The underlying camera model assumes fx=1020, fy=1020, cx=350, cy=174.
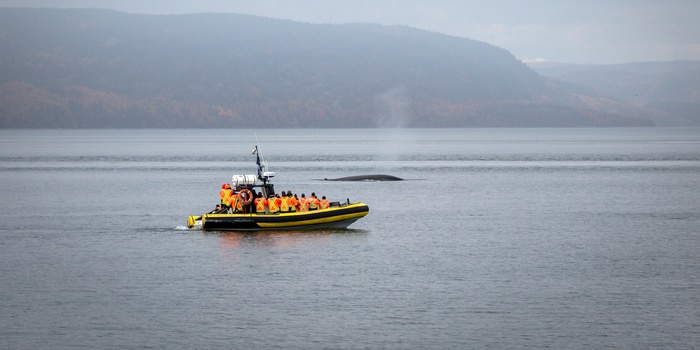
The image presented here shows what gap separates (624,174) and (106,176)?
61980 mm

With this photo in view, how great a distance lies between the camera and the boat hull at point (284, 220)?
54.5 metres

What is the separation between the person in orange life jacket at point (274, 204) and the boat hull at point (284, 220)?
18.7 inches

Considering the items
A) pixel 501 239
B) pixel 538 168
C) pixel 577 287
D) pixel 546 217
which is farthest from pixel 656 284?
pixel 538 168

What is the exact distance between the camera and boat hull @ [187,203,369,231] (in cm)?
5447

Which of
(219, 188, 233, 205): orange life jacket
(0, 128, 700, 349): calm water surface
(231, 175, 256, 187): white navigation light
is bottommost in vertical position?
(0, 128, 700, 349): calm water surface

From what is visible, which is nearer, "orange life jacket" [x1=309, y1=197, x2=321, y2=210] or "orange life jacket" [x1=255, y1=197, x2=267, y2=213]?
"orange life jacket" [x1=255, y1=197, x2=267, y2=213]

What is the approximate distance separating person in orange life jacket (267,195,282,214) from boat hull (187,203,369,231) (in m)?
0.47

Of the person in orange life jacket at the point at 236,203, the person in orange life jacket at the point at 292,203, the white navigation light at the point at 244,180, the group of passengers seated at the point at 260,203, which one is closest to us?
the group of passengers seated at the point at 260,203

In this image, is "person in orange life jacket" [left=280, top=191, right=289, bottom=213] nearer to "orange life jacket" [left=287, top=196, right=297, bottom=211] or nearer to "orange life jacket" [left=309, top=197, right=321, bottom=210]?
"orange life jacket" [left=287, top=196, right=297, bottom=211]

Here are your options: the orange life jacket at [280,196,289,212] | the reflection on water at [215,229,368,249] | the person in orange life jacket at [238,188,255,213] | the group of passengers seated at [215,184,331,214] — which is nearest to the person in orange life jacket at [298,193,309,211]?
the group of passengers seated at [215,184,331,214]

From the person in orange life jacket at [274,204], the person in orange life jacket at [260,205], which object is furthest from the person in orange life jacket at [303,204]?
the person in orange life jacket at [260,205]

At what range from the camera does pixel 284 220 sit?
5481 cm

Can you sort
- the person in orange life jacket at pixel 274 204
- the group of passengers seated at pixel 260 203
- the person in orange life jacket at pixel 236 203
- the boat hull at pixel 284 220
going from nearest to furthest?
the boat hull at pixel 284 220, the group of passengers seated at pixel 260 203, the person in orange life jacket at pixel 236 203, the person in orange life jacket at pixel 274 204

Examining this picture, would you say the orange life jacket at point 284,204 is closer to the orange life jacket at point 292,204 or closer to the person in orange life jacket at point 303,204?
the orange life jacket at point 292,204
